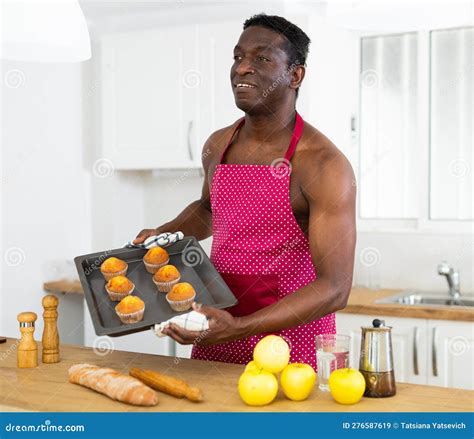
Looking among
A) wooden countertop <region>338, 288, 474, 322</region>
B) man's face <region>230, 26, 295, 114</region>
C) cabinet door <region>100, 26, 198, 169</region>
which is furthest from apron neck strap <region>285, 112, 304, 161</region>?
cabinet door <region>100, 26, 198, 169</region>

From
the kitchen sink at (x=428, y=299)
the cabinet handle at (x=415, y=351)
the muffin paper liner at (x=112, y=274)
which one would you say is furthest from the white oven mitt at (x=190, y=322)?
the kitchen sink at (x=428, y=299)

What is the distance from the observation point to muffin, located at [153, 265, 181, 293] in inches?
74.4

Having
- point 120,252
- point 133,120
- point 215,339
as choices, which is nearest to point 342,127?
point 133,120

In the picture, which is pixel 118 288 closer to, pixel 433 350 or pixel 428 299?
pixel 433 350

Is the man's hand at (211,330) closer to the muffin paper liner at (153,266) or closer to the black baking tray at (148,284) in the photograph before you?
the black baking tray at (148,284)

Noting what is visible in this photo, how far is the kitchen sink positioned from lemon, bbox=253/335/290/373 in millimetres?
1779

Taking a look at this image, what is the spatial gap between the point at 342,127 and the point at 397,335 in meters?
1.10

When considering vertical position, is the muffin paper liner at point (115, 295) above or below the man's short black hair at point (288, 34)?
below

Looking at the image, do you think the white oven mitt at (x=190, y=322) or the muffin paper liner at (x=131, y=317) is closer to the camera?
the white oven mitt at (x=190, y=322)

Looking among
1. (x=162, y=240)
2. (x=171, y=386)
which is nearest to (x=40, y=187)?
(x=162, y=240)

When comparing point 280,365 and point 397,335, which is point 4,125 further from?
point 280,365

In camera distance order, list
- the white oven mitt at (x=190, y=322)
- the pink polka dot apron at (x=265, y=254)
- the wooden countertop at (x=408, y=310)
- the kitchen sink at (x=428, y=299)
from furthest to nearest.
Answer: the kitchen sink at (x=428, y=299) → the wooden countertop at (x=408, y=310) → the pink polka dot apron at (x=265, y=254) → the white oven mitt at (x=190, y=322)

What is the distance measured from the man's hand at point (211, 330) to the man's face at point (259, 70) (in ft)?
2.02

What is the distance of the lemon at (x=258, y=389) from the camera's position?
144 cm
